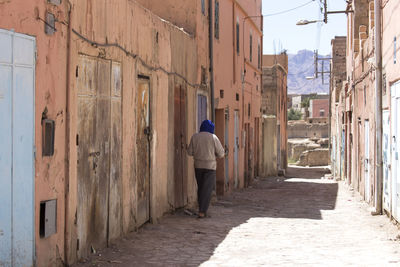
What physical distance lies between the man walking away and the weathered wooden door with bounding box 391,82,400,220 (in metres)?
2.87

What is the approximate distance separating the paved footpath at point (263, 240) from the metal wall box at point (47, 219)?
0.83 m

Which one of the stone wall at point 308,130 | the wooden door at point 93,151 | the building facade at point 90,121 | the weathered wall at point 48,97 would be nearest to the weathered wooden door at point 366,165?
the building facade at point 90,121

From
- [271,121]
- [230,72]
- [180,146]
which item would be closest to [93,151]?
[180,146]

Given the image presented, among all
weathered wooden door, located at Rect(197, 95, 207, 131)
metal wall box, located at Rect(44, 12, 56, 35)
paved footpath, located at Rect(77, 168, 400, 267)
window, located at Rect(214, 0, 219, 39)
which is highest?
window, located at Rect(214, 0, 219, 39)

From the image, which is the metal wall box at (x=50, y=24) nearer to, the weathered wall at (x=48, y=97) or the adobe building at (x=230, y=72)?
the weathered wall at (x=48, y=97)

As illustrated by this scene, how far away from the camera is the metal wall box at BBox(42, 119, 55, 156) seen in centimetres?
556

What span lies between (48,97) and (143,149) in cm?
321

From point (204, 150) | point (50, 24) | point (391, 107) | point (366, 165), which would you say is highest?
point (50, 24)

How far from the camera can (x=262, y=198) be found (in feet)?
49.3

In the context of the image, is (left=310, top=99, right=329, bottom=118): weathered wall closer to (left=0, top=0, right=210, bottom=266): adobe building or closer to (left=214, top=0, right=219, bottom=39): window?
(left=214, top=0, right=219, bottom=39): window

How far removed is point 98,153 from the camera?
6.91 meters

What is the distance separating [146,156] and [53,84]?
330 cm

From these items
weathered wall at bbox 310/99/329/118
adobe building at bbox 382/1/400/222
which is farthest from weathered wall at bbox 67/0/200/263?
weathered wall at bbox 310/99/329/118

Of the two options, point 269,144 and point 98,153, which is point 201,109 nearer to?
point 98,153
